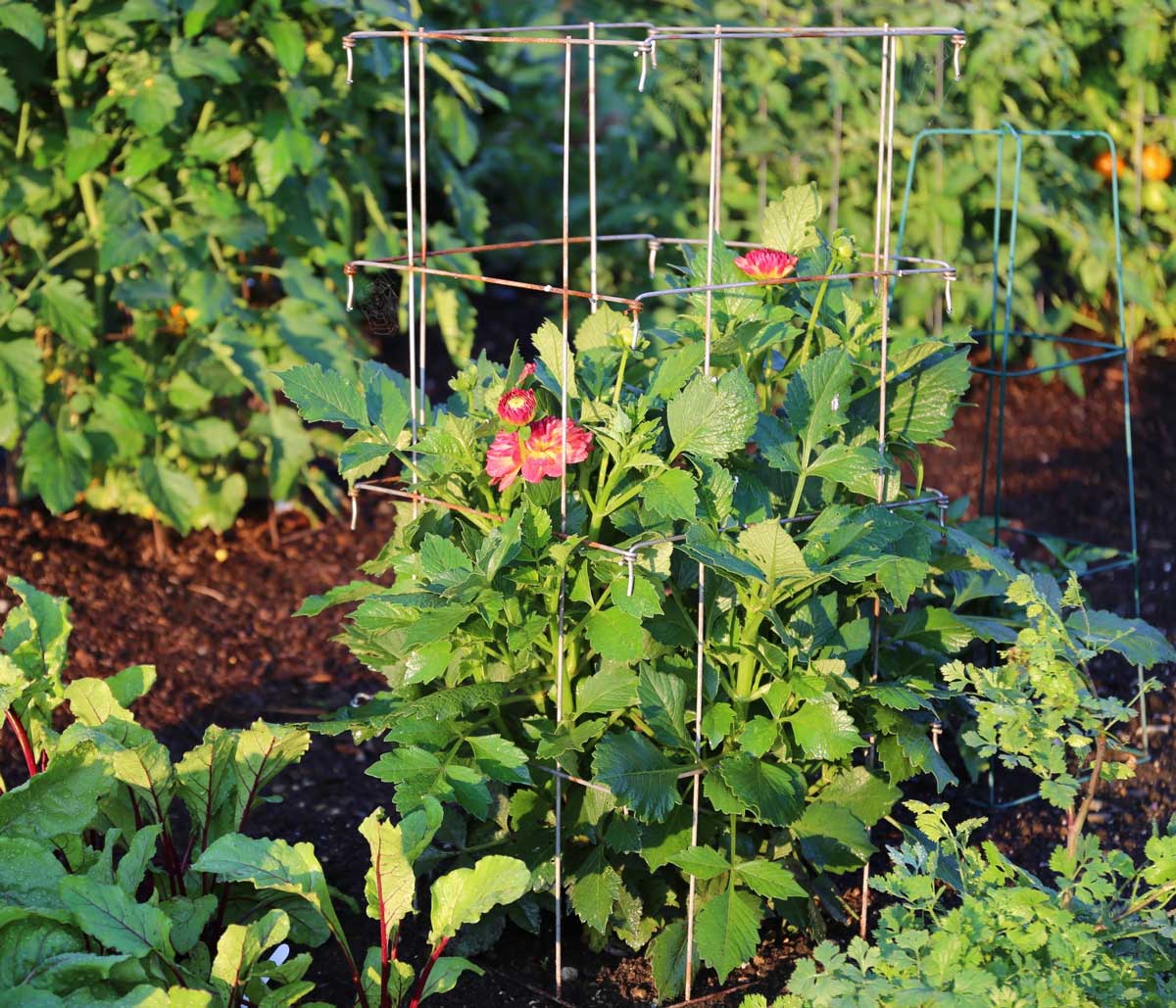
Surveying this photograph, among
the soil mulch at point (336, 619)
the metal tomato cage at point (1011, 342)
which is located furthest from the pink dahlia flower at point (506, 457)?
the metal tomato cage at point (1011, 342)

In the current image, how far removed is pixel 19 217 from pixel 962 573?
8.20ft

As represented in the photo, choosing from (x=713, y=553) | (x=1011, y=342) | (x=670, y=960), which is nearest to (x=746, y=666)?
(x=713, y=553)

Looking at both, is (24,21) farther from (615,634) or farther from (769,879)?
(769,879)

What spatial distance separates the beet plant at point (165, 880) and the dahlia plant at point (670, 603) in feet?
0.51

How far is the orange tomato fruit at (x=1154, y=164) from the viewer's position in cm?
534

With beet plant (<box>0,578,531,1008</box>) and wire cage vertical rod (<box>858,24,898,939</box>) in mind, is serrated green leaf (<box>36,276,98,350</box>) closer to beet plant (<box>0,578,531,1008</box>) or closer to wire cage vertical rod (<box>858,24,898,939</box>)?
beet plant (<box>0,578,531,1008</box>)

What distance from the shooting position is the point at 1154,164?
533 centimetres

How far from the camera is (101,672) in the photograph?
342 centimetres

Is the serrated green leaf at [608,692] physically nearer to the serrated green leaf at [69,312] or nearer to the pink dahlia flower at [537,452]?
the pink dahlia flower at [537,452]

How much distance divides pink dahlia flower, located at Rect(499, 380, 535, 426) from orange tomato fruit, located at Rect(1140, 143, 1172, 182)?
401 cm

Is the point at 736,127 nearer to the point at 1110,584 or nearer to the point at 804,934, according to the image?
the point at 1110,584

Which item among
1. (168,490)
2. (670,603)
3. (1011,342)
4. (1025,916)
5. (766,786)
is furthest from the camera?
(1011,342)

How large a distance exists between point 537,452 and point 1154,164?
13.2ft

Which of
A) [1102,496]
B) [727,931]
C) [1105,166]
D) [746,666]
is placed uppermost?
[1105,166]
